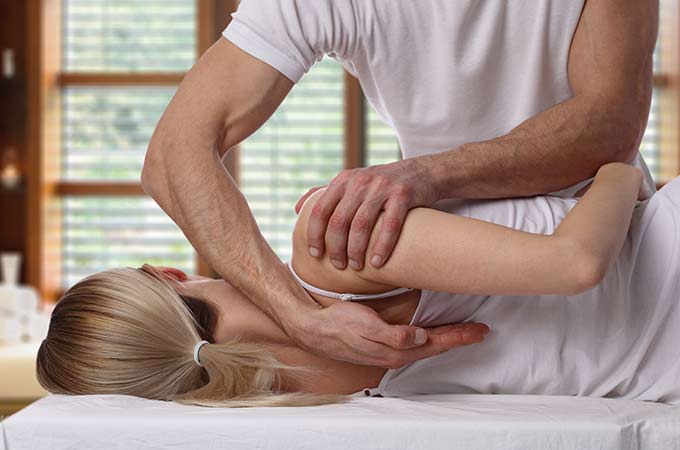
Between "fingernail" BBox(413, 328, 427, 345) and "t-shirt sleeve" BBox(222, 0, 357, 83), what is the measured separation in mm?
588

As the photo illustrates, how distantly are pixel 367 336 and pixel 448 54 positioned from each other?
2.36ft

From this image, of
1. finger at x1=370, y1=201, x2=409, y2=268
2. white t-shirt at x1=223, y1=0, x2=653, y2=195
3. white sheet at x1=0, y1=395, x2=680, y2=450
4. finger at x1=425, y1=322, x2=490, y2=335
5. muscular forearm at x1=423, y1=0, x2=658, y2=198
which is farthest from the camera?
white t-shirt at x1=223, y1=0, x2=653, y2=195

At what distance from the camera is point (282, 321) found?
1.54 m

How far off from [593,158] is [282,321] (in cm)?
66

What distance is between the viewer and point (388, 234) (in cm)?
138

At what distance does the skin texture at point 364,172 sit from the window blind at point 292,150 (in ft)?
9.96

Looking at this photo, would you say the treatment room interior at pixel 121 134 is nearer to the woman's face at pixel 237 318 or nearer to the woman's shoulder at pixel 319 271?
the woman's face at pixel 237 318

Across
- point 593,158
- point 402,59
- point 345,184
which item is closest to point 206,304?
point 345,184

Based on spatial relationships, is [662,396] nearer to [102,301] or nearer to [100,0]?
[102,301]

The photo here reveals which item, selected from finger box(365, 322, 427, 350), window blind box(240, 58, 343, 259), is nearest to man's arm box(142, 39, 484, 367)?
finger box(365, 322, 427, 350)

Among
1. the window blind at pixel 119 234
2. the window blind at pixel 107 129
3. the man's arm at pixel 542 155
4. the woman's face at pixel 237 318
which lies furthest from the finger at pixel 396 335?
the window blind at pixel 107 129

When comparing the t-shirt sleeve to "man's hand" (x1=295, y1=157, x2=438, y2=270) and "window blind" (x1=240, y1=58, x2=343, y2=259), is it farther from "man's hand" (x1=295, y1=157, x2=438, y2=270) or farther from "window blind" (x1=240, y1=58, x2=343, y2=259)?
"window blind" (x1=240, y1=58, x2=343, y2=259)

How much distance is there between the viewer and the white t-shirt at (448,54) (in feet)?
5.84

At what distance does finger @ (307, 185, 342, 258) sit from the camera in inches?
57.5
